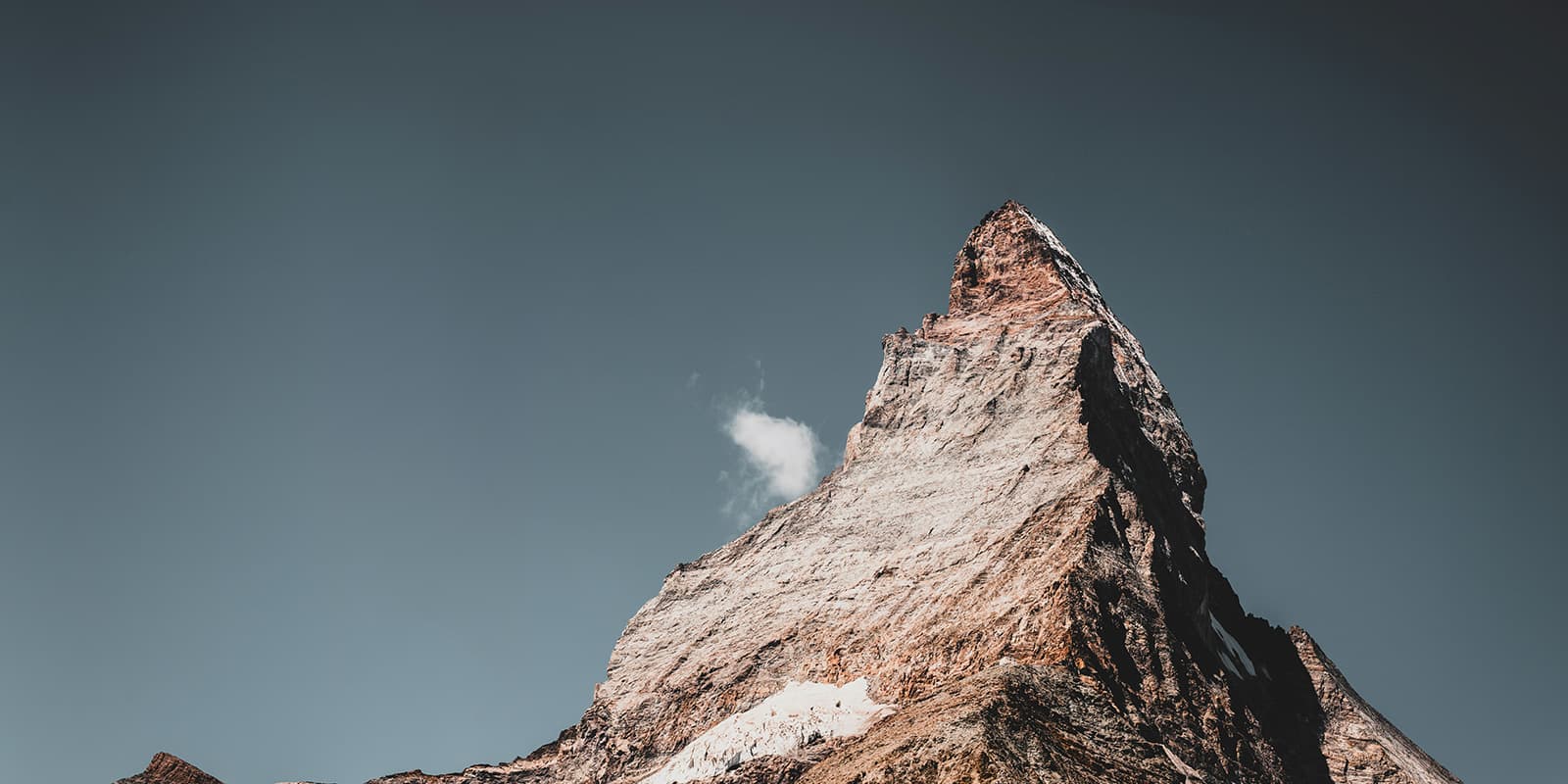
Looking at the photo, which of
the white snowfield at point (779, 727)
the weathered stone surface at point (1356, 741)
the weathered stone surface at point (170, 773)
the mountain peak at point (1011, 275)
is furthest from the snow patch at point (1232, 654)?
the weathered stone surface at point (170, 773)

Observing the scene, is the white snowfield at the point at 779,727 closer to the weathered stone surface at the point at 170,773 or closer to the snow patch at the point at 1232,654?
the snow patch at the point at 1232,654

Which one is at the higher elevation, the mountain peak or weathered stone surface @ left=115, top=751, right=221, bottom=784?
the mountain peak

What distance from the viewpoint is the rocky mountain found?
2802cm

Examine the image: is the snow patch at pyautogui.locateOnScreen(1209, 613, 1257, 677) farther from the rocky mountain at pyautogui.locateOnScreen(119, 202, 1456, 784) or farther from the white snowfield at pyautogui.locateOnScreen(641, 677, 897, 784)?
the white snowfield at pyautogui.locateOnScreen(641, 677, 897, 784)

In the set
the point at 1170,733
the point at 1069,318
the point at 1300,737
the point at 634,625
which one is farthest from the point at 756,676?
the point at 1069,318

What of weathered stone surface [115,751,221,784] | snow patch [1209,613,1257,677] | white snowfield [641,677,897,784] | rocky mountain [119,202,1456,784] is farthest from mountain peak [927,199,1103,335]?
weathered stone surface [115,751,221,784]

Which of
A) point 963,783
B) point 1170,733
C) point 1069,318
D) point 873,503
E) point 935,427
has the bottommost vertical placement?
point 963,783

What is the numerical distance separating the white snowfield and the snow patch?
17267 millimetres

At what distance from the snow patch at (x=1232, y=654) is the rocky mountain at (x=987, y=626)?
28 cm

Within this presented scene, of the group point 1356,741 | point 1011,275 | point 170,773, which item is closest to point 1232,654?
point 1356,741

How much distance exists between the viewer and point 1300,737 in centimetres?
4566

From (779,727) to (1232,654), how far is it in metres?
22.7

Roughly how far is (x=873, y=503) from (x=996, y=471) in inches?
296

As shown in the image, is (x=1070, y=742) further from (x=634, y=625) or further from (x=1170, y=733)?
(x=634, y=625)
